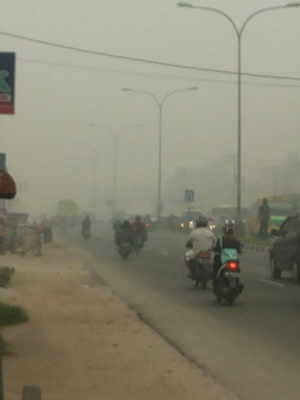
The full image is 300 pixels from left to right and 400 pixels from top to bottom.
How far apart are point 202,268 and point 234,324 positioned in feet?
22.9

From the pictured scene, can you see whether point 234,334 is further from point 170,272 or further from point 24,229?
point 24,229

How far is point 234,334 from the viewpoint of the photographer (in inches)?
640

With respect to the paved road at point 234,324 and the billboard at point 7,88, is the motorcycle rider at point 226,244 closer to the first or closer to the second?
the paved road at point 234,324

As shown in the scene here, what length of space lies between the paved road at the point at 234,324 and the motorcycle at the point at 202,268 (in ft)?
1.12

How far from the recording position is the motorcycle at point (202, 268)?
2409cm

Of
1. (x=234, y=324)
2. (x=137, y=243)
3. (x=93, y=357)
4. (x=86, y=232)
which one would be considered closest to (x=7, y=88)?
(x=93, y=357)

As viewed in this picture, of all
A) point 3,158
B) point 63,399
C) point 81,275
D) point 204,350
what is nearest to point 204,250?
point 3,158

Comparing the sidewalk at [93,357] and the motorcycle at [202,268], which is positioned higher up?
the motorcycle at [202,268]

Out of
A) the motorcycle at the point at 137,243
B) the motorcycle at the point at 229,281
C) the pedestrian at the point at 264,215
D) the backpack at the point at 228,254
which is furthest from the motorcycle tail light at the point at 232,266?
the pedestrian at the point at 264,215

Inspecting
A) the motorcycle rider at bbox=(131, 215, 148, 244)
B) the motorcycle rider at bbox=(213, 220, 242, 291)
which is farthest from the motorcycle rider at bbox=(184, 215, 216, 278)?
the motorcycle rider at bbox=(131, 215, 148, 244)

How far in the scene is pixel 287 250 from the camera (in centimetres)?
2767

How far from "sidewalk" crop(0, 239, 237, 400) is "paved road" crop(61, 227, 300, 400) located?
355 millimetres

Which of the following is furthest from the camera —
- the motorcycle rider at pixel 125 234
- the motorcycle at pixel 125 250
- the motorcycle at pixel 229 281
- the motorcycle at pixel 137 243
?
the motorcycle at pixel 137 243

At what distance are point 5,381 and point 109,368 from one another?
150cm
